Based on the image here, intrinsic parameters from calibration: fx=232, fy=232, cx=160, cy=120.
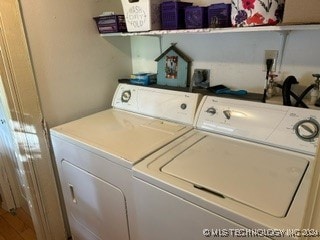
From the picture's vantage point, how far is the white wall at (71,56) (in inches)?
56.6

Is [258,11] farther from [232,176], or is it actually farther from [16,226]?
[16,226]

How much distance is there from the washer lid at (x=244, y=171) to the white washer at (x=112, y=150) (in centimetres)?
21

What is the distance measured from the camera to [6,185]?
213cm

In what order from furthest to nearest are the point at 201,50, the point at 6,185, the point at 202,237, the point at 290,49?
the point at 6,185, the point at 201,50, the point at 290,49, the point at 202,237

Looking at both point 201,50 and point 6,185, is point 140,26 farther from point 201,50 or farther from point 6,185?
point 6,185

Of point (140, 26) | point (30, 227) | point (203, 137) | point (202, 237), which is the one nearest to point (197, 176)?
point (202, 237)

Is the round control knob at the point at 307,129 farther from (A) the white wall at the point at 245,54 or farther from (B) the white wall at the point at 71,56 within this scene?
(B) the white wall at the point at 71,56

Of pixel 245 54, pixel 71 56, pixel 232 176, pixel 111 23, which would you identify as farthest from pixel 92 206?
pixel 245 54

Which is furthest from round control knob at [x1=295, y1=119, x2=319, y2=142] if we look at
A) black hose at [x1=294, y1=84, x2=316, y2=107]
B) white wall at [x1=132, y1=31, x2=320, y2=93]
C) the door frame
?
the door frame

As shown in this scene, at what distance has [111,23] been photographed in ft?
5.32

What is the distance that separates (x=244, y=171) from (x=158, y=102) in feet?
2.62

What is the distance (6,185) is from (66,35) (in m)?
1.52

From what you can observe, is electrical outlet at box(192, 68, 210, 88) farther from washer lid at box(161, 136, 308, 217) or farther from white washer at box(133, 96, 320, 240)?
washer lid at box(161, 136, 308, 217)

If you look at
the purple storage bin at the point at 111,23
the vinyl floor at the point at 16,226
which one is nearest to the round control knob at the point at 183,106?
the purple storage bin at the point at 111,23
